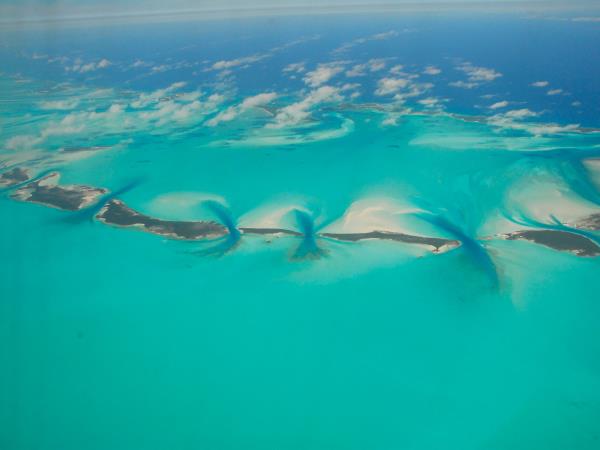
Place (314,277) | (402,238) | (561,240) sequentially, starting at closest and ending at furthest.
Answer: (314,277) → (561,240) → (402,238)

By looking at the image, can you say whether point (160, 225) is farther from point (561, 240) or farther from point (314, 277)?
point (561, 240)

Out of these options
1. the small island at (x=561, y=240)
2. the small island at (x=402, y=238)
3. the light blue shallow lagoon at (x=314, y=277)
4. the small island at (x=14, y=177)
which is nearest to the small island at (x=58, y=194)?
the light blue shallow lagoon at (x=314, y=277)

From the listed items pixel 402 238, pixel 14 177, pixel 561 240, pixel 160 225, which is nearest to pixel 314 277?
pixel 402 238

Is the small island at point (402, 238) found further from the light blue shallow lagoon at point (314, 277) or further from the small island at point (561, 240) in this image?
the small island at point (561, 240)

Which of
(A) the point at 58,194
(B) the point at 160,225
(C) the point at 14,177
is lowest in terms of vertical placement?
(B) the point at 160,225

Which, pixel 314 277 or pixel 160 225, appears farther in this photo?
pixel 160 225

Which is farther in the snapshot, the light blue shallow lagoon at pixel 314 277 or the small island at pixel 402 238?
the small island at pixel 402 238

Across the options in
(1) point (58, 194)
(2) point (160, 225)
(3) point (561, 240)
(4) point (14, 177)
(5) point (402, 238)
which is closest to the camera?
(3) point (561, 240)

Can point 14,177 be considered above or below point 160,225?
above

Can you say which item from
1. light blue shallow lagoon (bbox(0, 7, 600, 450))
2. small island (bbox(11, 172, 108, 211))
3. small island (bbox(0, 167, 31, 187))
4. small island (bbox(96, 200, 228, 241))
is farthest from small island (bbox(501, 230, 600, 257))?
small island (bbox(0, 167, 31, 187))
